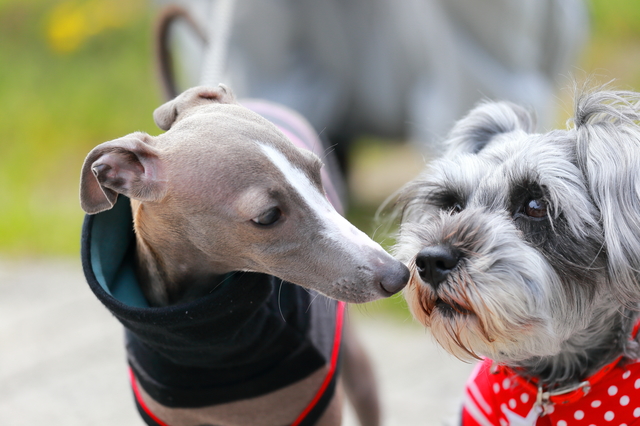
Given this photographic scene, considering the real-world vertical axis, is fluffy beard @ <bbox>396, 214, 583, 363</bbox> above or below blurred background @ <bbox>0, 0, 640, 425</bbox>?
above

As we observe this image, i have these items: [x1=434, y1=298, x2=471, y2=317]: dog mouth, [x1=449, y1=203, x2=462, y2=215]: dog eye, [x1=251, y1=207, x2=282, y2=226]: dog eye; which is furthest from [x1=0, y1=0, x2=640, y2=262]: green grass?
[x1=251, y1=207, x2=282, y2=226]: dog eye

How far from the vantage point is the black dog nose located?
1.75 m

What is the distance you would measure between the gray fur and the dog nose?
107 mm

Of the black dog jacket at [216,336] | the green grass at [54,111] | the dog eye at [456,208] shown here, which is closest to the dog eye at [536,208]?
the dog eye at [456,208]

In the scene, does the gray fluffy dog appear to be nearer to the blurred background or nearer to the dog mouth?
the dog mouth

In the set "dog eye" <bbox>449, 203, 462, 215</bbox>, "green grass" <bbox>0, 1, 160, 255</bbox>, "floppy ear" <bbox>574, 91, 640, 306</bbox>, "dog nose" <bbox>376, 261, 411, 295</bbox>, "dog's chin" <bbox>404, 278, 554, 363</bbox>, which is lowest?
"green grass" <bbox>0, 1, 160, 255</bbox>

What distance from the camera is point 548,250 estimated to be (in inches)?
68.7

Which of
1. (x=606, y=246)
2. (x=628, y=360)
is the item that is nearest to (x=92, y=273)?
(x=606, y=246)

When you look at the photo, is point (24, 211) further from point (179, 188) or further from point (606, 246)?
point (606, 246)

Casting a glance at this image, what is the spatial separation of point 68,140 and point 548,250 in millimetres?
6353

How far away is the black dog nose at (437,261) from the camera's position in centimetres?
175

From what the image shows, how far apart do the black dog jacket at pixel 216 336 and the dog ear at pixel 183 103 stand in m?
0.26

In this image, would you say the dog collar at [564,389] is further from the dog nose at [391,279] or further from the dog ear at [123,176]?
the dog ear at [123,176]

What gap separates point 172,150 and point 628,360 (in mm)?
1302
